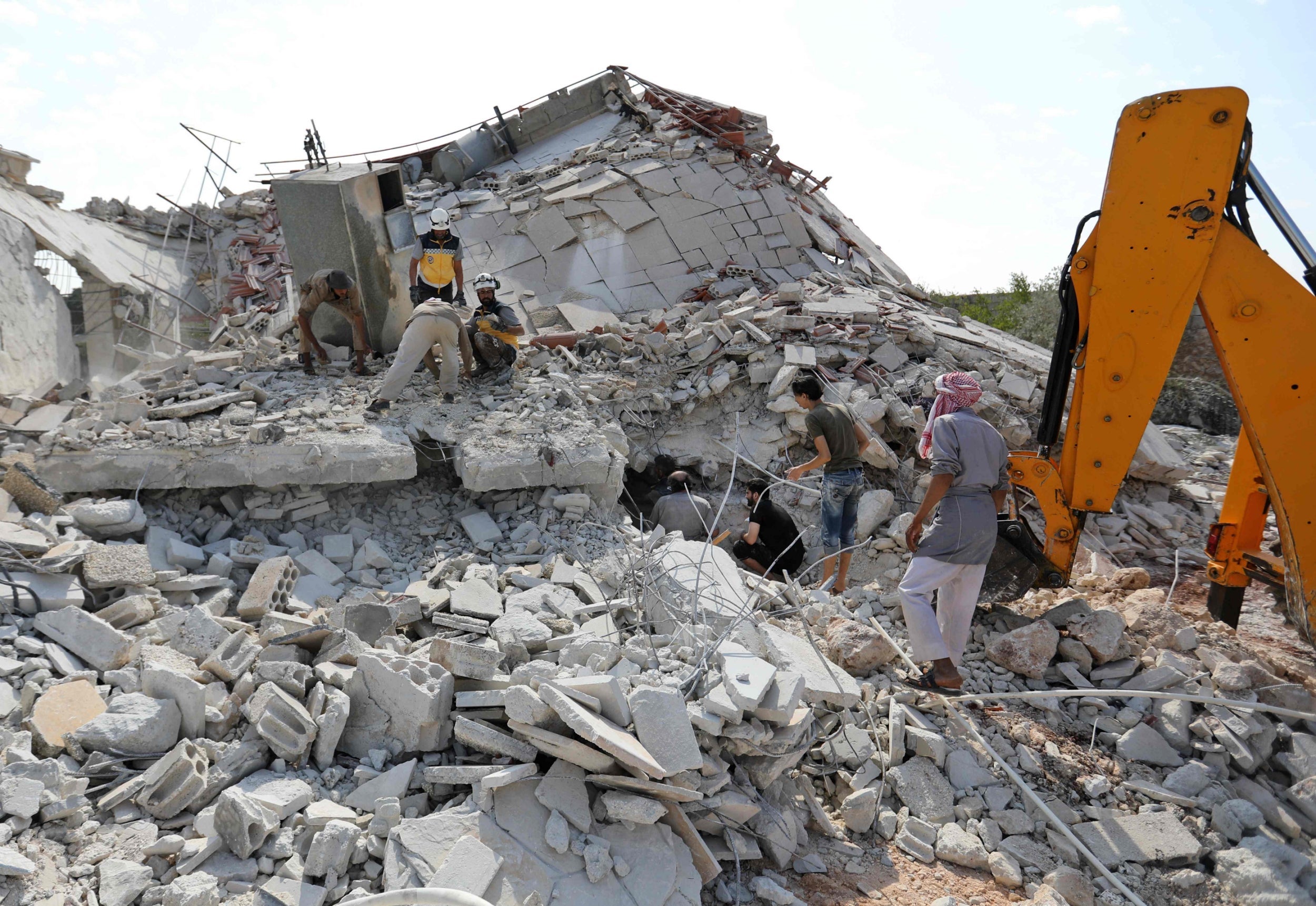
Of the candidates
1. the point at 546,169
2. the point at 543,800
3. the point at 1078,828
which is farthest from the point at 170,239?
the point at 1078,828

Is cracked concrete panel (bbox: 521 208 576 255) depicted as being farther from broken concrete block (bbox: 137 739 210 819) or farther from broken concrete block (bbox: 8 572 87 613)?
broken concrete block (bbox: 137 739 210 819)

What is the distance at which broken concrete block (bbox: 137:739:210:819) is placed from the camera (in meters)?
2.99

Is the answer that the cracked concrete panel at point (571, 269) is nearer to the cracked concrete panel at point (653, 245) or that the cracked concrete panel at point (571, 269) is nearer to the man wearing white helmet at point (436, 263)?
the cracked concrete panel at point (653, 245)

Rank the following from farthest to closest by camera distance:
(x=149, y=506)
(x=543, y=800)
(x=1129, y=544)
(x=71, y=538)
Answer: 1. (x=1129, y=544)
2. (x=149, y=506)
3. (x=71, y=538)
4. (x=543, y=800)

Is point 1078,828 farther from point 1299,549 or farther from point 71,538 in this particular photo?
point 71,538

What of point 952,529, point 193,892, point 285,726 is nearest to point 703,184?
point 952,529

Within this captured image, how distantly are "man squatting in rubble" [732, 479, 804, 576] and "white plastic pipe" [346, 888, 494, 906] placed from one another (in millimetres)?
3529

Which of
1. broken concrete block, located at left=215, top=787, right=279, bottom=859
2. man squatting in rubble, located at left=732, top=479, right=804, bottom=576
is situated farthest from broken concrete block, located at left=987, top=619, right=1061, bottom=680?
broken concrete block, located at left=215, top=787, right=279, bottom=859

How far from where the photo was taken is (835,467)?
5.45m

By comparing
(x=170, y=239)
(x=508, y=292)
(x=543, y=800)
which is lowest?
(x=543, y=800)

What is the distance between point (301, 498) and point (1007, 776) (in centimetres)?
463

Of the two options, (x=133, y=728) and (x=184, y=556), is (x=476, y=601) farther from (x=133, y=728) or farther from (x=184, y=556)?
Answer: (x=184, y=556)

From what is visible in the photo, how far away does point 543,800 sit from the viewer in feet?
9.87

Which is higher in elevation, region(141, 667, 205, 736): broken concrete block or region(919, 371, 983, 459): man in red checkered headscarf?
region(919, 371, 983, 459): man in red checkered headscarf
